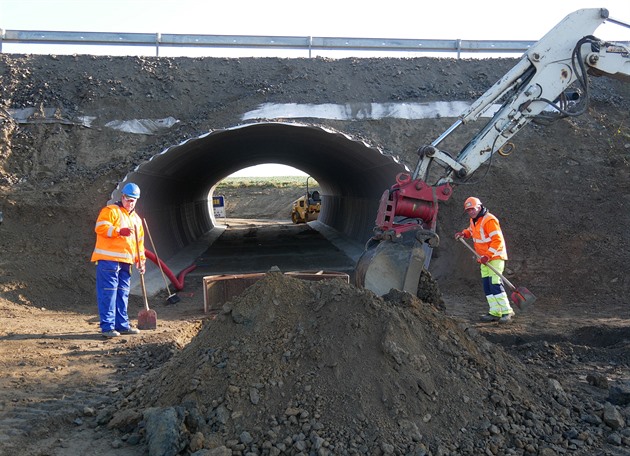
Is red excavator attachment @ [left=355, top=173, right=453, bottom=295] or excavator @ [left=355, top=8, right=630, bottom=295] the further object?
excavator @ [left=355, top=8, right=630, bottom=295]

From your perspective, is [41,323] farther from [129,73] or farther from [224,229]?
[224,229]

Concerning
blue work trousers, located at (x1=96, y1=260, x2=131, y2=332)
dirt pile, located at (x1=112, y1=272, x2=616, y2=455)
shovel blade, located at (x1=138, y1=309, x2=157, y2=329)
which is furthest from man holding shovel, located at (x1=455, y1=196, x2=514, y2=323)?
blue work trousers, located at (x1=96, y1=260, x2=131, y2=332)

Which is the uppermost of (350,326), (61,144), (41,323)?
(61,144)

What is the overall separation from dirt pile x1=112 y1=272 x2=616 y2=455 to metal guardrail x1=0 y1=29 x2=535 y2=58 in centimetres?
1154

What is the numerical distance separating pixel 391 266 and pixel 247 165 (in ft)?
50.1

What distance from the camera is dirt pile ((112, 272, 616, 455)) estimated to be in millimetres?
3979

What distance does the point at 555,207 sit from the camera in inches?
→ 448

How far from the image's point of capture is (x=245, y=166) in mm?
21906

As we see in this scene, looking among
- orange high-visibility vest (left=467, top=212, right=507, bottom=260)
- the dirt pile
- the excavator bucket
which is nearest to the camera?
the dirt pile

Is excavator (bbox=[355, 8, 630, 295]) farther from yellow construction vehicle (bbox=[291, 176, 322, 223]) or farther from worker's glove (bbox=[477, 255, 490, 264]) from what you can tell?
yellow construction vehicle (bbox=[291, 176, 322, 223])

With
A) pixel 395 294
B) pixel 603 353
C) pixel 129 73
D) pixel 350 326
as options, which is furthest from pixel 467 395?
pixel 129 73

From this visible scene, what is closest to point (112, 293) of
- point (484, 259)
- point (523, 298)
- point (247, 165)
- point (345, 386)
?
point (345, 386)

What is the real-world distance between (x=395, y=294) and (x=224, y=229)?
18689 mm

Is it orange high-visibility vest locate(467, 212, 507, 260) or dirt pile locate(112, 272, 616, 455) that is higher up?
orange high-visibility vest locate(467, 212, 507, 260)
